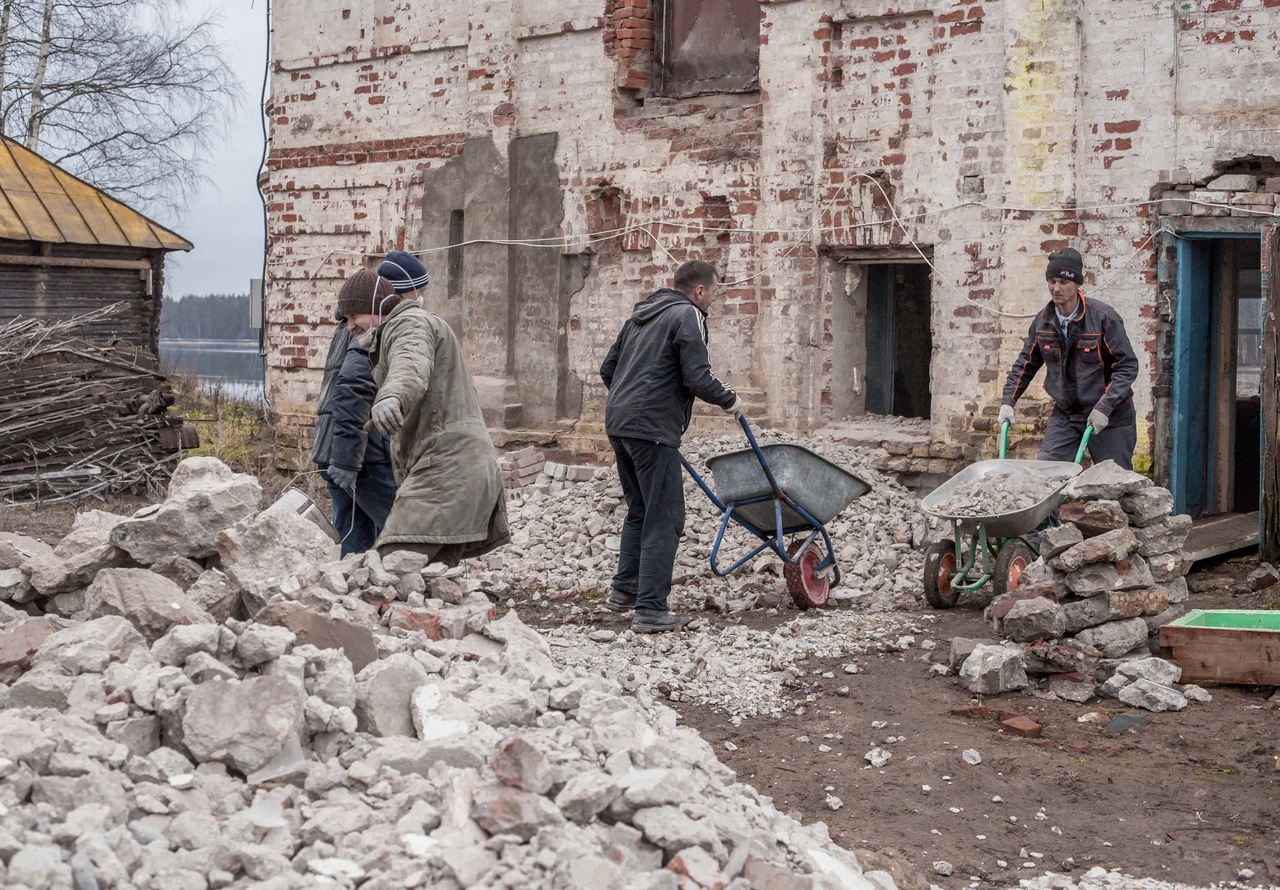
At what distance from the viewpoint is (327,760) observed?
149 inches

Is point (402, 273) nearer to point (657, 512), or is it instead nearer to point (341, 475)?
point (341, 475)

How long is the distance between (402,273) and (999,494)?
340 cm

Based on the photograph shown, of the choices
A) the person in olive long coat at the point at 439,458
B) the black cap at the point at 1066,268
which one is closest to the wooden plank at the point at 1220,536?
the black cap at the point at 1066,268

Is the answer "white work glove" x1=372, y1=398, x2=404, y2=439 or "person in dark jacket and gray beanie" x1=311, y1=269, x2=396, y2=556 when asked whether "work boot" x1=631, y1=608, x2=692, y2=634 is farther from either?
"white work glove" x1=372, y1=398, x2=404, y2=439

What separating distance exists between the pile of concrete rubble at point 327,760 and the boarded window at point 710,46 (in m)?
7.34

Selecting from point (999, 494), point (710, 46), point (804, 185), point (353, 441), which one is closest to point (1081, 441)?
point (999, 494)

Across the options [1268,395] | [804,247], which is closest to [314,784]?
[1268,395]

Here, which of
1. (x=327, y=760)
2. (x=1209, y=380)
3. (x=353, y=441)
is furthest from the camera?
(x=1209, y=380)

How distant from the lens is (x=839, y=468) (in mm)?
7758

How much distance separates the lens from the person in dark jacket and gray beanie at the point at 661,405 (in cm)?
725

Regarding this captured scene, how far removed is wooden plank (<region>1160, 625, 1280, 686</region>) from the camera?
6207 millimetres

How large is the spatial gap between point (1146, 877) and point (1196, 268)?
5943 mm

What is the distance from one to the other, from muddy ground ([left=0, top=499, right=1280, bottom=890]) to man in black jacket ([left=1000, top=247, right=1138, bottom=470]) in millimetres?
1892

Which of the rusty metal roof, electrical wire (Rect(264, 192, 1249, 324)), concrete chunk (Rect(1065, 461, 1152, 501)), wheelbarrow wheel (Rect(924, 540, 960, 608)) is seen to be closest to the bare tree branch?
the rusty metal roof
